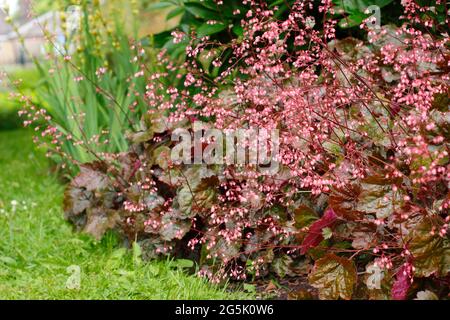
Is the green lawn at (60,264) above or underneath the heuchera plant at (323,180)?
underneath

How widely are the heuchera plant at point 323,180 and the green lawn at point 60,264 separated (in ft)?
0.45

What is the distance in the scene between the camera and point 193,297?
3152 millimetres

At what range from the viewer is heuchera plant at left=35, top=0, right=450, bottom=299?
271cm

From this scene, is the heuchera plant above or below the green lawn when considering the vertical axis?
above

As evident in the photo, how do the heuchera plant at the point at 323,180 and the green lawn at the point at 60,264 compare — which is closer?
the heuchera plant at the point at 323,180

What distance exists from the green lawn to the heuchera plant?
5.4 inches

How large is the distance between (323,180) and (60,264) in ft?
5.66

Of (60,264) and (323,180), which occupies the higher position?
(323,180)

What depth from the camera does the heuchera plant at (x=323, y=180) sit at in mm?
2713

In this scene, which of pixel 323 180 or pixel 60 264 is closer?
pixel 323 180

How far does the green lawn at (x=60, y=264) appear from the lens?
10.7 ft

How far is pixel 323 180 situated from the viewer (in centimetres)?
281

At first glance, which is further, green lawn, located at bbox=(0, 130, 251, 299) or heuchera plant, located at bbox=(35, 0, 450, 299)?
green lawn, located at bbox=(0, 130, 251, 299)
